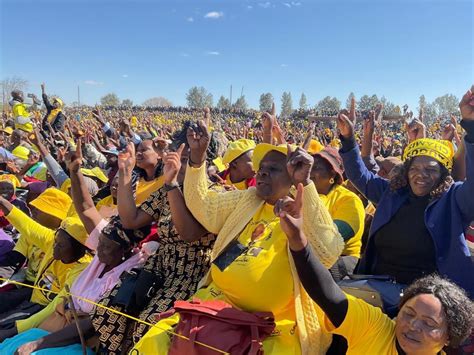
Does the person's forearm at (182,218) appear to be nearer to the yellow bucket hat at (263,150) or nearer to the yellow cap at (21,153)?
the yellow bucket hat at (263,150)

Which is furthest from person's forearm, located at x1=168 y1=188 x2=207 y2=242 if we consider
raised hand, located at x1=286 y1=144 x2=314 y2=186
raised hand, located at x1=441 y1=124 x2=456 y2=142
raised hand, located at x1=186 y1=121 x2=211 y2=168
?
raised hand, located at x1=441 y1=124 x2=456 y2=142

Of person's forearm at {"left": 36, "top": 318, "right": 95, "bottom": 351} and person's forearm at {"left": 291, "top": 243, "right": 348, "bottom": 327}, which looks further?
person's forearm at {"left": 36, "top": 318, "right": 95, "bottom": 351}

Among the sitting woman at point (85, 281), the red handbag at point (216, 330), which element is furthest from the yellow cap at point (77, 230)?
the red handbag at point (216, 330)

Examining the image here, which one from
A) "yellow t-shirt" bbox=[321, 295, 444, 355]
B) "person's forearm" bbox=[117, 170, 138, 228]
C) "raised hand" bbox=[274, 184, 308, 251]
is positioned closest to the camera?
"raised hand" bbox=[274, 184, 308, 251]

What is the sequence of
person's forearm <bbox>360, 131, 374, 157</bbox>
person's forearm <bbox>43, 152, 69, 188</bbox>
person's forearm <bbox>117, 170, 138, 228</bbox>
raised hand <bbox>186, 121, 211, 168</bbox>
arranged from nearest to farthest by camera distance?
raised hand <bbox>186, 121, 211, 168</bbox> < person's forearm <bbox>117, 170, 138, 228</bbox> < person's forearm <bbox>360, 131, 374, 157</bbox> < person's forearm <bbox>43, 152, 69, 188</bbox>

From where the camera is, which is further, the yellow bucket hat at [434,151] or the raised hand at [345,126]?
the raised hand at [345,126]

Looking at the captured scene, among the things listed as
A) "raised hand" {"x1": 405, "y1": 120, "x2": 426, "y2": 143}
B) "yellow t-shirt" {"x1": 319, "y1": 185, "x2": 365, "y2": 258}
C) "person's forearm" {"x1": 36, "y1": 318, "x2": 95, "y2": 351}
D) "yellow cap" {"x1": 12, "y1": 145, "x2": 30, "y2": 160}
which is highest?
"raised hand" {"x1": 405, "y1": 120, "x2": 426, "y2": 143}

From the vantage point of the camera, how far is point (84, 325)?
256cm

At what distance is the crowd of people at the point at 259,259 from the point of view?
1817 mm

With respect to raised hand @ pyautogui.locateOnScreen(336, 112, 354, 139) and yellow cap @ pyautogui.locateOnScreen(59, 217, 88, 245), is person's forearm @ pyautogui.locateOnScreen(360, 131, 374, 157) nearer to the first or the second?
raised hand @ pyautogui.locateOnScreen(336, 112, 354, 139)

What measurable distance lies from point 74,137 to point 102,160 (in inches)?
101

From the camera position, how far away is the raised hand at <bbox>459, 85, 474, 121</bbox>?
2238mm

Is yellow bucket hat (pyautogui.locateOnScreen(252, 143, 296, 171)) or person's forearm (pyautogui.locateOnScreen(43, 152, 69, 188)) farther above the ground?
yellow bucket hat (pyautogui.locateOnScreen(252, 143, 296, 171))

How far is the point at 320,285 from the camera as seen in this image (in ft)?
5.64
